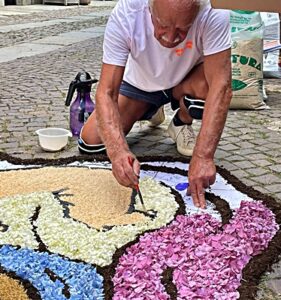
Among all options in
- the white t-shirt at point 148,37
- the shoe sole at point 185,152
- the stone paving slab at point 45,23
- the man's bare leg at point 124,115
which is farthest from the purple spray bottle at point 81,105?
the stone paving slab at point 45,23

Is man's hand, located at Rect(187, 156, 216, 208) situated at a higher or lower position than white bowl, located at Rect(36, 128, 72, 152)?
higher

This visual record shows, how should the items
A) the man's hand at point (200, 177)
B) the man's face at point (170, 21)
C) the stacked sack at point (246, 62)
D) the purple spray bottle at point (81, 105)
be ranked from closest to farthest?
the man's face at point (170, 21), the man's hand at point (200, 177), the purple spray bottle at point (81, 105), the stacked sack at point (246, 62)

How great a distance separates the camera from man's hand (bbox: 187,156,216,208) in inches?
90.9

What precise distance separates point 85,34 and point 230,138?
604 centimetres

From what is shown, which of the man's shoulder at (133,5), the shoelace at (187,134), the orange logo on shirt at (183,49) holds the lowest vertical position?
the shoelace at (187,134)

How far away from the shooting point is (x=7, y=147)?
3.14m

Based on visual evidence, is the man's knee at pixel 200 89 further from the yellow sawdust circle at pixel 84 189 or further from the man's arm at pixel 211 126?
the yellow sawdust circle at pixel 84 189

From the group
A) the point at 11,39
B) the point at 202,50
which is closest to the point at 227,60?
the point at 202,50

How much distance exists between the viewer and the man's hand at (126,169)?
2.19 metres

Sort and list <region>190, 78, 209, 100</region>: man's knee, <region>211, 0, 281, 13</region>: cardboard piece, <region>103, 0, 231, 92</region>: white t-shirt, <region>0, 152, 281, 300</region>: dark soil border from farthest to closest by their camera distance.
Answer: <region>190, 78, 209, 100</region>: man's knee → <region>103, 0, 231, 92</region>: white t-shirt → <region>0, 152, 281, 300</region>: dark soil border → <region>211, 0, 281, 13</region>: cardboard piece

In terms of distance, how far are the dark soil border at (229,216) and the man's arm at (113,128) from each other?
0.34 m

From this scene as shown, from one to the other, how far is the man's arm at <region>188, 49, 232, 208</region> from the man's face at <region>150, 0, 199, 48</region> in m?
0.25

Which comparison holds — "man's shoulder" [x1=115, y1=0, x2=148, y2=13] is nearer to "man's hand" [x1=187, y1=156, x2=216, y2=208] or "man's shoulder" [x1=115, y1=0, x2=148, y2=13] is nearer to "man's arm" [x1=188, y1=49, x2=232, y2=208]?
"man's arm" [x1=188, y1=49, x2=232, y2=208]

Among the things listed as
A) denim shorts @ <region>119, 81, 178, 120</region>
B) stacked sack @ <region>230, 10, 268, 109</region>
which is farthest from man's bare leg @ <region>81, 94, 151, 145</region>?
stacked sack @ <region>230, 10, 268, 109</region>
